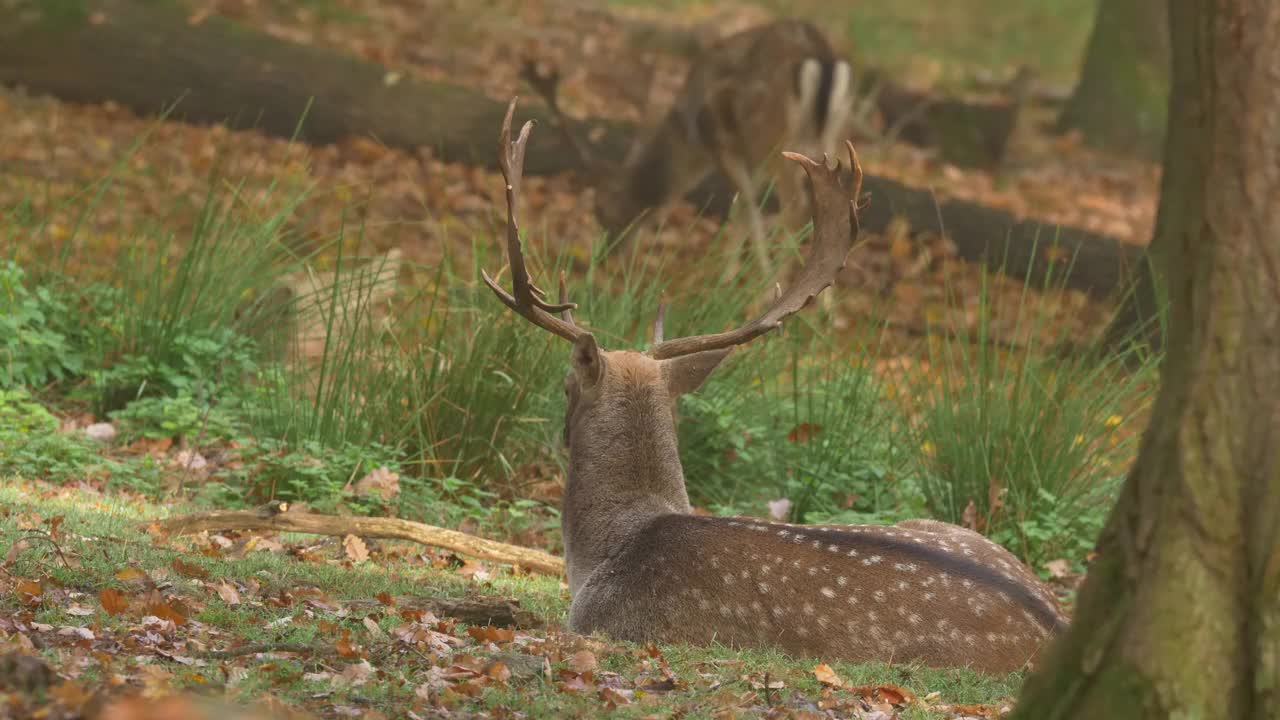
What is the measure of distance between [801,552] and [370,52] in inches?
595

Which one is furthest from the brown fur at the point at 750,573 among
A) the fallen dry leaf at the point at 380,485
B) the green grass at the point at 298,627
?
the fallen dry leaf at the point at 380,485

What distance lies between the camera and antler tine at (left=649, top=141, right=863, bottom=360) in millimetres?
6043

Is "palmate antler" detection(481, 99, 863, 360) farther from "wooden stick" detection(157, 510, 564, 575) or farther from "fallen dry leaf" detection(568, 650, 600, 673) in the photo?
"fallen dry leaf" detection(568, 650, 600, 673)

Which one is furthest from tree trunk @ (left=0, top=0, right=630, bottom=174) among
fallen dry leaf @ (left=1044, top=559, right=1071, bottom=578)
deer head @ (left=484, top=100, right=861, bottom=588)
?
deer head @ (left=484, top=100, right=861, bottom=588)

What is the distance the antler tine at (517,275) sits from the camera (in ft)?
18.7

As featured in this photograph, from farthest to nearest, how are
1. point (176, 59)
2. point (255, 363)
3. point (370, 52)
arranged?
point (370, 52) → point (176, 59) → point (255, 363)

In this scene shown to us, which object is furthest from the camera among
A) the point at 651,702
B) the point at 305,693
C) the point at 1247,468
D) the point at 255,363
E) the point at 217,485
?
the point at 255,363

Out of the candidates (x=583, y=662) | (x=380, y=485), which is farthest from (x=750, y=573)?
(x=380, y=485)

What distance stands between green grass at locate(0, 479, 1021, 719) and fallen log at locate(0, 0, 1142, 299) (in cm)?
975

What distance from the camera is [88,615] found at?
4.32m

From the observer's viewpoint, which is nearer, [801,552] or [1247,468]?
[1247,468]

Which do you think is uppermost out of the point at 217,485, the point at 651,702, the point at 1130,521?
the point at 1130,521

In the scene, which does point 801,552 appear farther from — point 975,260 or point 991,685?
point 975,260

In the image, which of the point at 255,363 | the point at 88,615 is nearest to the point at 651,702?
the point at 88,615
